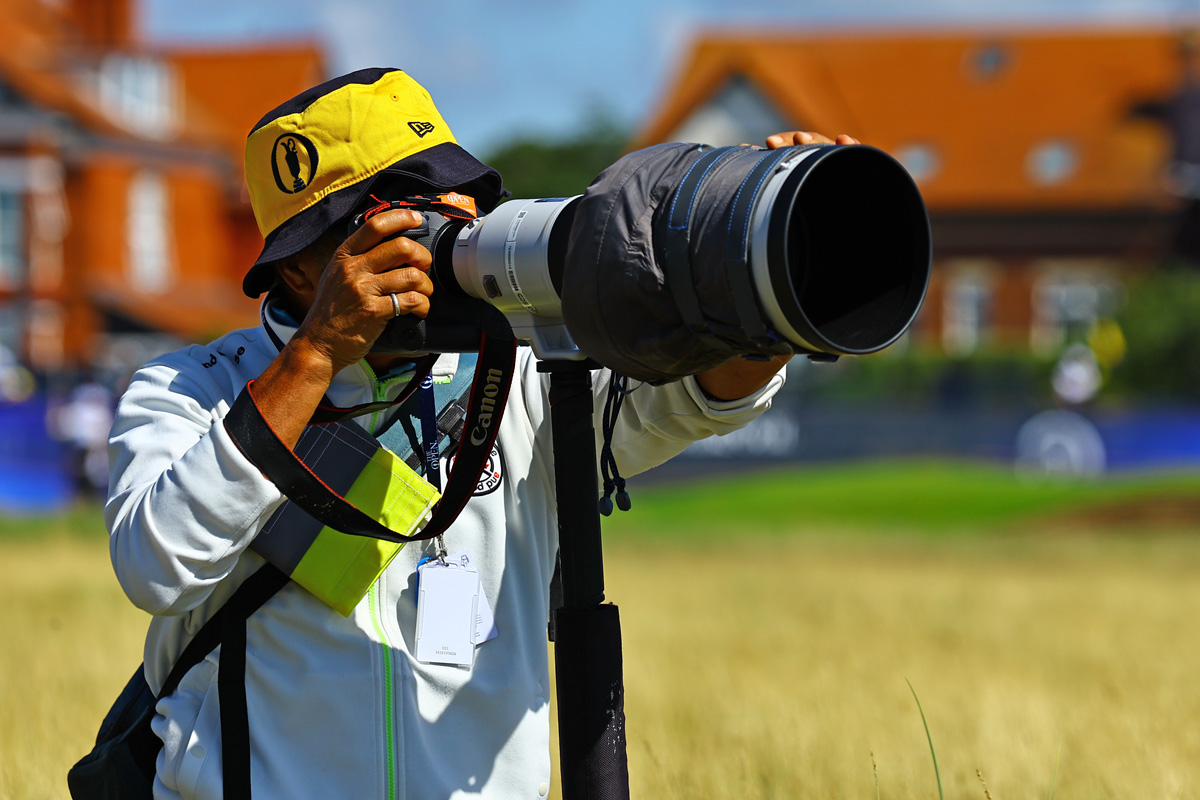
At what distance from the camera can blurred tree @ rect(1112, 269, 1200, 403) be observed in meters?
23.5

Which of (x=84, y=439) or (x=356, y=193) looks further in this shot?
(x=84, y=439)

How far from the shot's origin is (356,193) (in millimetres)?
2078

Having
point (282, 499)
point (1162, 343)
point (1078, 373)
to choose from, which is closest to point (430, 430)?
point (282, 499)

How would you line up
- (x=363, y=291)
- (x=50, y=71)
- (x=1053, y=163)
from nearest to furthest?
1. (x=363, y=291)
2. (x=50, y=71)
3. (x=1053, y=163)

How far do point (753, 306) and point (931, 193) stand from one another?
133 ft

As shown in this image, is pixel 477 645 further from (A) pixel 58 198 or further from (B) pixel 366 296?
(A) pixel 58 198

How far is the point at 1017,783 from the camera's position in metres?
3.87

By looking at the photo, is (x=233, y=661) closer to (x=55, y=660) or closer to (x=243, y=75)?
(x=55, y=660)

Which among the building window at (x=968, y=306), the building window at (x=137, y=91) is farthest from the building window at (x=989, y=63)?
the building window at (x=137, y=91)

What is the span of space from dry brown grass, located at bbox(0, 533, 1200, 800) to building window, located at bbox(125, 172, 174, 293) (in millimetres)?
23456

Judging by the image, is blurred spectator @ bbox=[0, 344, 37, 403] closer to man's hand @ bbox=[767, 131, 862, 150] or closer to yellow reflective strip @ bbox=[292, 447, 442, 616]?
yellow reflective strip @ bbox=[292, 447, 442, 616]

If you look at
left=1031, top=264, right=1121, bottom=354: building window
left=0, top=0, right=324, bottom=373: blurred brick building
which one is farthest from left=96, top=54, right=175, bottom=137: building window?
left=1031, top=264, right=1121, bottom=354: building window

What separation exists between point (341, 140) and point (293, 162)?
3.4 inches

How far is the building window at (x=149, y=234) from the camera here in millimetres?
34375
